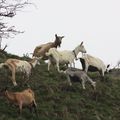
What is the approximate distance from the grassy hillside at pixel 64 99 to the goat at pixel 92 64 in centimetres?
55

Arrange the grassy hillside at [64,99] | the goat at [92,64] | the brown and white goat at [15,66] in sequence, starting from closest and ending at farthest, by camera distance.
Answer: the grassy hillside at [64,99]
the brown and white goat at [15,66]
the goat at [92,64]

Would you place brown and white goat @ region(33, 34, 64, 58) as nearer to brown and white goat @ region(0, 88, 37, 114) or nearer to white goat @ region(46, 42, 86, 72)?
white goat @ region(46, 42, 86, 72)

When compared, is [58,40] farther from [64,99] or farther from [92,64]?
[64,99]

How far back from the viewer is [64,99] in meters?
25.2

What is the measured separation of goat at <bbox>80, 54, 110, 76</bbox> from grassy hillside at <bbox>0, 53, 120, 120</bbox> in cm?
55

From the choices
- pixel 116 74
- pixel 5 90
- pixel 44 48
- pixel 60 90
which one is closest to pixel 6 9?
pixel 5 90

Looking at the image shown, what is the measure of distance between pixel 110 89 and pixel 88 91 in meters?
1.66

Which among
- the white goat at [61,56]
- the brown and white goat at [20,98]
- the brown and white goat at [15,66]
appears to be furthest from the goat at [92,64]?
the brown and white goat at [20,98]

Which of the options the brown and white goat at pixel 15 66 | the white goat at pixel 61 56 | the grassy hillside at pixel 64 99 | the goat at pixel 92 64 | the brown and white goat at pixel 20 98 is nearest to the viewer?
the brown and white goat at pixel 20 98

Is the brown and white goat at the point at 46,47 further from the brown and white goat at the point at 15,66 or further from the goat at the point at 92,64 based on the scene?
the brown and white goat at the point at 15,66

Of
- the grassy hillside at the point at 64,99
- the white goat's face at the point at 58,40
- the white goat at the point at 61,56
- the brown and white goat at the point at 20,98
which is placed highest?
the white goat's face at the point at 58,40

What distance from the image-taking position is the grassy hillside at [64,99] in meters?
23.1

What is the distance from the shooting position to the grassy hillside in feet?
75.9

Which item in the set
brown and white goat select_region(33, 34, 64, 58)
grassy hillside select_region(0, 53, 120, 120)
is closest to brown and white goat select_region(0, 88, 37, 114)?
grassy hillside select_region(0, 53, 120, 120)
